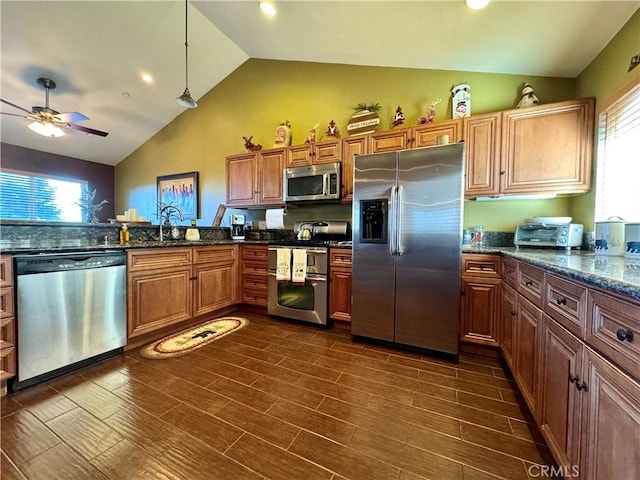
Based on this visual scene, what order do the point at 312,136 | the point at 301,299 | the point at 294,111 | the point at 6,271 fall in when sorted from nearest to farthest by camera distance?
the point at 6,271, the point at 301,299, the point at 312,136, the point at 294,111

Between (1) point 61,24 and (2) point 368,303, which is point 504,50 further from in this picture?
(1) point 61,24

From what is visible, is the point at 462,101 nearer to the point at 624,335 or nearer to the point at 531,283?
the point at 531,283

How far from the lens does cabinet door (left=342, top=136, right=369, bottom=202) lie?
2947 mm

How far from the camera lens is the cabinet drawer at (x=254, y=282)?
320 centimetres

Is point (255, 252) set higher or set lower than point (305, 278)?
higher

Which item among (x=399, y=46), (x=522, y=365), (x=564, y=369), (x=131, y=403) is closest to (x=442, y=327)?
(x=522, y=365)

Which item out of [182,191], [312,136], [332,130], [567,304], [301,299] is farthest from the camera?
[182,191]

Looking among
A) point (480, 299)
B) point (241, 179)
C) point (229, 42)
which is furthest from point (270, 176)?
point (480, 299)

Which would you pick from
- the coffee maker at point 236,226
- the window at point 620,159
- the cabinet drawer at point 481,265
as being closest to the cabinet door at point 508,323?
the cabinet drawer at point 481,265

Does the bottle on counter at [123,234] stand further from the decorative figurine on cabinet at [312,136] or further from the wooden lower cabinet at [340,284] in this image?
the decorative figurine on cabinet at [312,136]

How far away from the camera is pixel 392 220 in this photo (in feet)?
7.36

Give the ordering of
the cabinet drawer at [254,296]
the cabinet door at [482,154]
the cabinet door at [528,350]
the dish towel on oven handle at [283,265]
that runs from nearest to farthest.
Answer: the cabinet door at [528,350] < the cabinet door at [482,154] < the dish towel on oven handle at [283,265] < the cabinet drawer at [254,296]

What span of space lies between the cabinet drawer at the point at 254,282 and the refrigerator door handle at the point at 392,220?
64.7 inches

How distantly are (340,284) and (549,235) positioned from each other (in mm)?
1867
